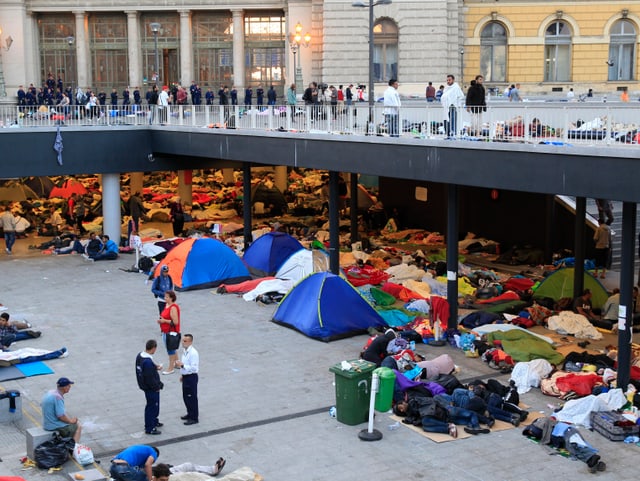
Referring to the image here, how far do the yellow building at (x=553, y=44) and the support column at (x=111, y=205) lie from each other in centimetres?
2557

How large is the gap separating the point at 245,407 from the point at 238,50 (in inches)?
1737

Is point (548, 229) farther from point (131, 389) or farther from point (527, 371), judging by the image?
point (131, 389)

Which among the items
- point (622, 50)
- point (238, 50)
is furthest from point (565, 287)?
point (238, 50)

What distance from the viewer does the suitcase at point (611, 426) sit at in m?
15.2

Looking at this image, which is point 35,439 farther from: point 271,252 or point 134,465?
point 271,252

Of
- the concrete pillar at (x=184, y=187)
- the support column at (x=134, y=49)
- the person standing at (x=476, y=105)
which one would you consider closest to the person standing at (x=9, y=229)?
the concrete pillar at (x=184, y=187)

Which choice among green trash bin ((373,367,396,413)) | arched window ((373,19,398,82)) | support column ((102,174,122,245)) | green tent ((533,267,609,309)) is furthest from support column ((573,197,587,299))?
arched window ((373,19,398,82))

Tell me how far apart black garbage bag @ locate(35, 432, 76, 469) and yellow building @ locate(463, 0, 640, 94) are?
138 ft

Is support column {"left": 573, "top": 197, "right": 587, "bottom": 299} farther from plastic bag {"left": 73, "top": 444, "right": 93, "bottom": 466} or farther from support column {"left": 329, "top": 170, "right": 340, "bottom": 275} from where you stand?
plastic bag {"left": 73, "top": 444, "right": 93, "bottom": 466}

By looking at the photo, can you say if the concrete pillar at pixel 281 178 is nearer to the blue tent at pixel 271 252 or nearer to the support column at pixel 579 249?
the blue tent at pixel 271 252

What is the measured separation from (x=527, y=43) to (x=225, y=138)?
27.9 m

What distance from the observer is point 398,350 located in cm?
1883

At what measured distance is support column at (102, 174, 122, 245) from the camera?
33719mm

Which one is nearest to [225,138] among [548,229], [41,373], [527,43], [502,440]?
[548,229]
